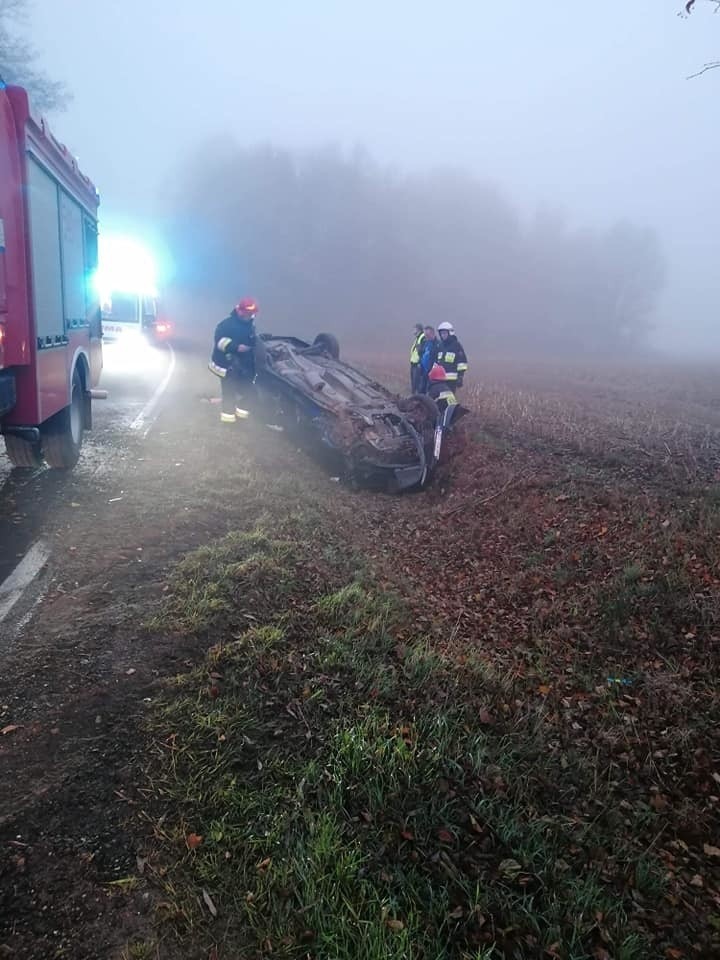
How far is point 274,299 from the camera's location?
165 ft

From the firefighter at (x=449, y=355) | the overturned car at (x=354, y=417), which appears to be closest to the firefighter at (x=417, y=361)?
the firefighter at (x=449, y=355)

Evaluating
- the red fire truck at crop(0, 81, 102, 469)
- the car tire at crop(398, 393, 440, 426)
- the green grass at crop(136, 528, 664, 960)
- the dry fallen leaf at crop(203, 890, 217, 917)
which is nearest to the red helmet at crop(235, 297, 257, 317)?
the red fire truck at crop(0, 81, 102, 469)

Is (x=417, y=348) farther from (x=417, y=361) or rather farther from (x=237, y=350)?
(x=237, y=350)

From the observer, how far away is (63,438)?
696cm

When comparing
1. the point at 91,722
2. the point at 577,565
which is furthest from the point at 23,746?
the point at 577,565

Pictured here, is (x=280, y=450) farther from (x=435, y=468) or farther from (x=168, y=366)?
(x=168, y=366)

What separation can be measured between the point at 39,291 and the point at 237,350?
14.2 feet

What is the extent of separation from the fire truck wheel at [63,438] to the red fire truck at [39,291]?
0.01 metres

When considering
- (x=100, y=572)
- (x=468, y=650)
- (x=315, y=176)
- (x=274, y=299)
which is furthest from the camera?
(x=315, y=176)

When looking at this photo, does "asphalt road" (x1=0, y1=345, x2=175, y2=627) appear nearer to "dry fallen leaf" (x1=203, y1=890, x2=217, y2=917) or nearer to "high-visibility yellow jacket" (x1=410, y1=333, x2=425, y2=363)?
"dry fallen leaf" (x1=203, y1=890, x2=217, y2=917)

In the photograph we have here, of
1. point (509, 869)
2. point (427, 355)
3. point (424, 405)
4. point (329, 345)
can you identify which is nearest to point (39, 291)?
point (424, 405)

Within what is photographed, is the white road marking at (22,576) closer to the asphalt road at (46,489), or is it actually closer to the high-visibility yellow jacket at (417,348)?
the asphalt road at (46,489)

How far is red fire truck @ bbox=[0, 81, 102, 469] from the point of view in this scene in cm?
500

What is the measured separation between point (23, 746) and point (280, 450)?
6438mm
